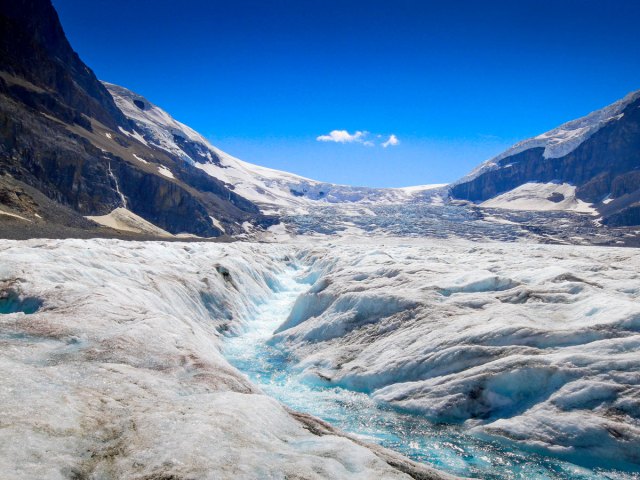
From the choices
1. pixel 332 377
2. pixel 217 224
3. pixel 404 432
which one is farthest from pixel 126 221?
pixel 404 432

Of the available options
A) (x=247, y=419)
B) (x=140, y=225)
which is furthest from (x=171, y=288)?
(x=140, y=225)

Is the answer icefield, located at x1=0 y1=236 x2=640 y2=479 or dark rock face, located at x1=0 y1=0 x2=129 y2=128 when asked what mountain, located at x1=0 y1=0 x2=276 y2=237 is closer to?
dark rock face, located at x1=0 y1=0 x2=129 y2=128

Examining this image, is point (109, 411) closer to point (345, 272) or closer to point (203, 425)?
point (203, 425)

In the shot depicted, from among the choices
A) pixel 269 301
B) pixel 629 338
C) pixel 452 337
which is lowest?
pixel 269 301

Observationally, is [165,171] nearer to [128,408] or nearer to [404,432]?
[404,432]

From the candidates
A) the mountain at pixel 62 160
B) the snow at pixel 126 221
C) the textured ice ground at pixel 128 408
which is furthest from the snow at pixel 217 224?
the textured ice ground at pixel 128 408
